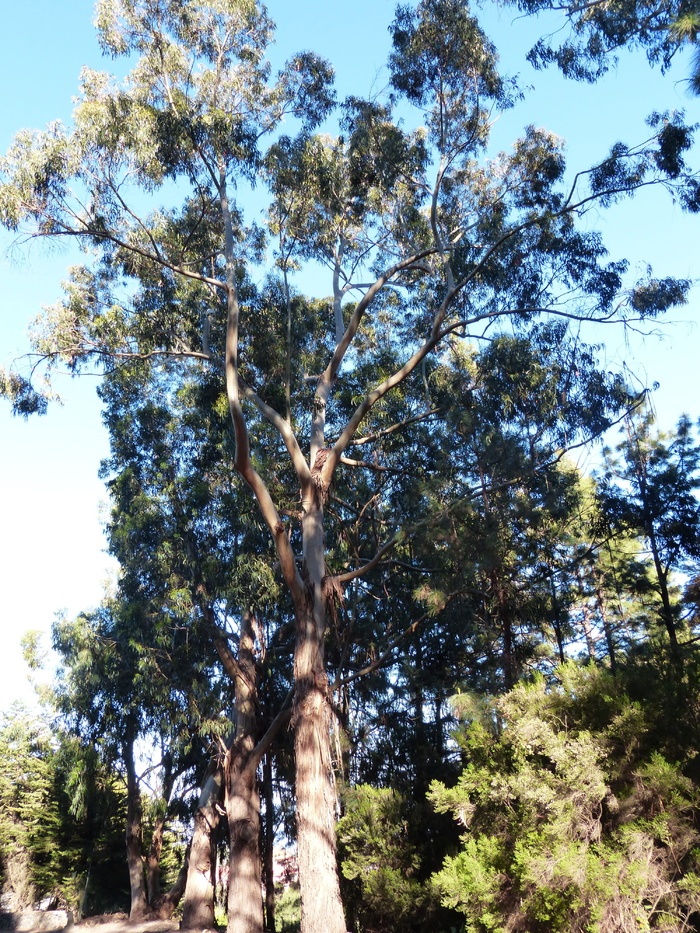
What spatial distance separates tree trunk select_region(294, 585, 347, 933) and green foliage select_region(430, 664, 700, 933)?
3.74 ft

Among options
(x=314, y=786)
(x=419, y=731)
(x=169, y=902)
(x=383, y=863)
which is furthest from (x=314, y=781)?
(x=169, y=902)

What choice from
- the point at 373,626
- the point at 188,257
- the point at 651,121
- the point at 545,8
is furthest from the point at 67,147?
the point at 373,626

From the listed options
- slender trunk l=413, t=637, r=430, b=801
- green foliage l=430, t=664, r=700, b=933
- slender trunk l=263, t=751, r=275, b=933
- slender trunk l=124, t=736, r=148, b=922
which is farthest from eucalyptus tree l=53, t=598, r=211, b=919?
green foliage l=430, t=664, r=700, b=933

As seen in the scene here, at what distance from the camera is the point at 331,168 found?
460 inches

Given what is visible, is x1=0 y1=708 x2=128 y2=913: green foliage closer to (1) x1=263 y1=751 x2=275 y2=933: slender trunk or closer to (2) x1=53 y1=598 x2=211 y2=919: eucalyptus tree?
(2) x1=53 y1=598 x2=211 y2=919: eucalyptus tree

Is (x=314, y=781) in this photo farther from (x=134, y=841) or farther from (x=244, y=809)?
(x=134, y=841)

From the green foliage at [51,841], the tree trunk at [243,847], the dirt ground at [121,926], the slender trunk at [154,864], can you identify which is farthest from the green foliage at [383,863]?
the green foliage at [51,841]

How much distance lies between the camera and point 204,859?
45.3ft

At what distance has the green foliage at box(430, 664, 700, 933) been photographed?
6.29 metres

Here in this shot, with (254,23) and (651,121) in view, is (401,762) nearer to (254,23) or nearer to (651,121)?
(651,121)

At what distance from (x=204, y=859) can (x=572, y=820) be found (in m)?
9.15

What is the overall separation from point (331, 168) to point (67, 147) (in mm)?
3668

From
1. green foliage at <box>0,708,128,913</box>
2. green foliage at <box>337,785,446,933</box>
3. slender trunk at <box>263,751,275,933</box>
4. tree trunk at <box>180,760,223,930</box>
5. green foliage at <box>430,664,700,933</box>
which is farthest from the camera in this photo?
green foliage at <box>0,708,128,913</box>

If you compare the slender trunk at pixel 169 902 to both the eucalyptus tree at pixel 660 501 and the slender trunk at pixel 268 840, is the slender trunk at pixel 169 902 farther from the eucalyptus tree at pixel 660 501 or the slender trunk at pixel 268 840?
the eucalyptus tree at pixel 660 501
